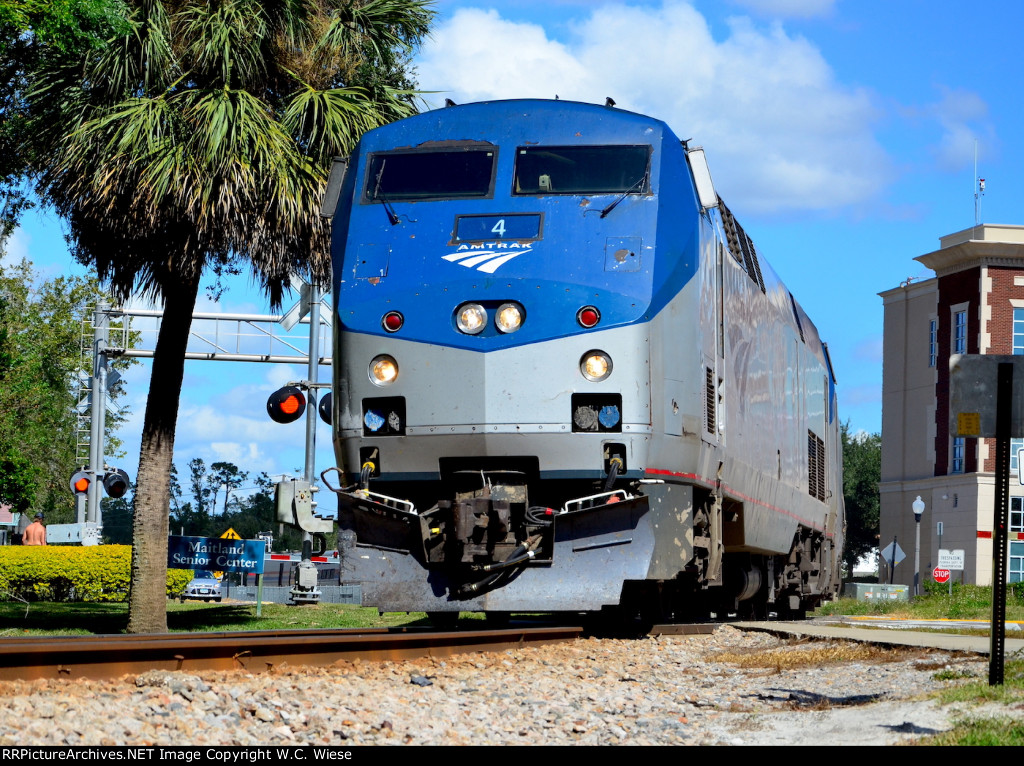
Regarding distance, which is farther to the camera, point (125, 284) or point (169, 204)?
point (125, 284)

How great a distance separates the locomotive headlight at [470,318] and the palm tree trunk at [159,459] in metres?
6.95

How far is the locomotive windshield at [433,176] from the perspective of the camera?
36.6ft

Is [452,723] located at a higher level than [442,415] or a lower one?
lower

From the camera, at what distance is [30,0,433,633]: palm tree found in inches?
594

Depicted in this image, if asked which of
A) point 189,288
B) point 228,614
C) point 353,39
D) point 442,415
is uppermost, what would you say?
point 353,39

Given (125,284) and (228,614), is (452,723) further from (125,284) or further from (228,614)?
(228,614)

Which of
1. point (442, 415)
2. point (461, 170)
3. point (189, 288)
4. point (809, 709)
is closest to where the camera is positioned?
point (809, 709)

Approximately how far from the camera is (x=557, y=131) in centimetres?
1131

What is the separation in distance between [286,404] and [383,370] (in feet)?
26.3

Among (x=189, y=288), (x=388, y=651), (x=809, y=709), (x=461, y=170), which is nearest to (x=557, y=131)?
(x=461, y=170)

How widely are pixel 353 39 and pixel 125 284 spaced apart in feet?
14.0

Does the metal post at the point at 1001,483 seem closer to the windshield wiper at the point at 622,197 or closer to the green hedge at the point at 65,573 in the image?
the windshield wiper at the point at 622,197

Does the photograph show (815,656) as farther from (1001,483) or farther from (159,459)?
(159,459)

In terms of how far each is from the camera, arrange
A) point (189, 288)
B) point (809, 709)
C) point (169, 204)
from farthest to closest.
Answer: point (189, 288) → point (169, 204) → point (809, 709)
